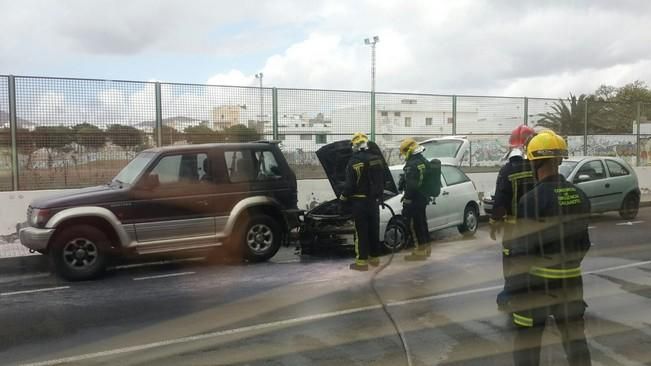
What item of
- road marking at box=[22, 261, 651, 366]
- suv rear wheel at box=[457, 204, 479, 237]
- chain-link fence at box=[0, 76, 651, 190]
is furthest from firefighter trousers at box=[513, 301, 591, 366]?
chain-link fence at box=[0, 76, 651, 190]

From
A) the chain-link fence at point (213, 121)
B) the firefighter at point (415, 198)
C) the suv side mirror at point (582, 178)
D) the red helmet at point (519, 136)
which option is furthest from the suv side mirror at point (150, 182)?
the suv side mirror at point (582, 178)

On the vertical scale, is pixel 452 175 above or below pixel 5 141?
below

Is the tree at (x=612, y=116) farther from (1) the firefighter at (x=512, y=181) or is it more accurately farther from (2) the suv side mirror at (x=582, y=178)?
(1) the firefighter at (x=512, y=181)

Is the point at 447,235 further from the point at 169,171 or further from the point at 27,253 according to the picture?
the point at 27,253

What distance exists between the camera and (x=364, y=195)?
7883 mm

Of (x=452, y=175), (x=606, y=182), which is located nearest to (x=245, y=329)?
(x=452, y=175)

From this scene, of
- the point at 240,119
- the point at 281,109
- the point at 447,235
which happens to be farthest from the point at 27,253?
the point at 447,235

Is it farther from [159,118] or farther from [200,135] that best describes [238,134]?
[159,118]

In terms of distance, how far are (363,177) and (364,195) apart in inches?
9.7

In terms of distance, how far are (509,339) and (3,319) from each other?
4.70 metres

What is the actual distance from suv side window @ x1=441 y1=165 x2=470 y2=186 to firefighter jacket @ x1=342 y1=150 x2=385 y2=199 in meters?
2.73

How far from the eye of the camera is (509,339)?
4578 millimetres

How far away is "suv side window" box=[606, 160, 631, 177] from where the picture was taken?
12.6 metres

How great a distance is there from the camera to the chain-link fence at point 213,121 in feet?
35.4
